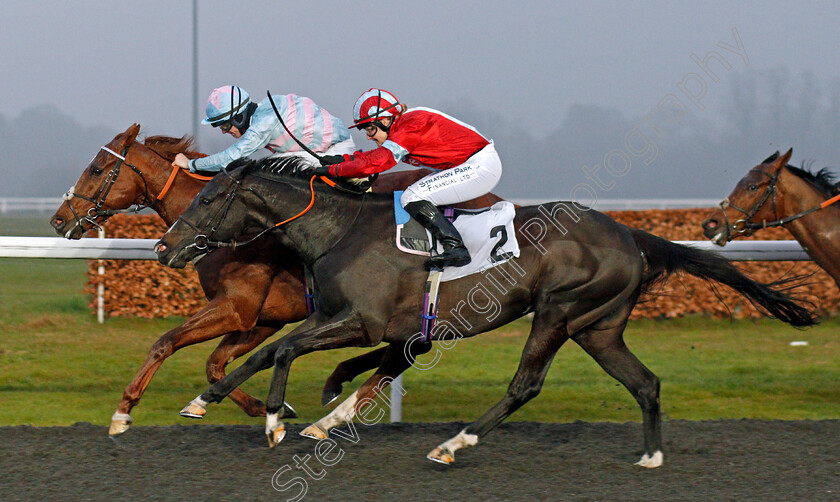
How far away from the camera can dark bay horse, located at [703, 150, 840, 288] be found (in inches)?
195

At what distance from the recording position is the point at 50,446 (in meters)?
3.78

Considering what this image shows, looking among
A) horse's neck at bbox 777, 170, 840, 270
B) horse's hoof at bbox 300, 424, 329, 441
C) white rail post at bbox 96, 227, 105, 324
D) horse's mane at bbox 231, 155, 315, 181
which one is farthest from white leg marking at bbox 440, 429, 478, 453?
white rail post at bbox 96, 227, 105, 324

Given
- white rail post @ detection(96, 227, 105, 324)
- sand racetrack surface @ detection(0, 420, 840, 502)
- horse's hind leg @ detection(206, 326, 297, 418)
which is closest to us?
sand racetrack surface @ detection(0, 420, 840, 502)

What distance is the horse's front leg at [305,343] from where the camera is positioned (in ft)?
11.5

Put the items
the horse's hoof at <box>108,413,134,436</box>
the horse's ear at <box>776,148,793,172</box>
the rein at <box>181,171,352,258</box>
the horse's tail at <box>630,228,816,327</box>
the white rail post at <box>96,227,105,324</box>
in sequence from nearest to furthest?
the rein at <box>181,171,352,258</box> → the horse's hoof at <box>108,413,134,436</box> → the horse's tail at <box>630,228,816,327</box> → the horse's ear at <box>776,148,793,172</box> → the white rail post at <box>96,227,105,324</box>

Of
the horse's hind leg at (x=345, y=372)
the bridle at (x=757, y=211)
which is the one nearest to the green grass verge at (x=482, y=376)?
the horse's hind leg at (x=345, y=372)

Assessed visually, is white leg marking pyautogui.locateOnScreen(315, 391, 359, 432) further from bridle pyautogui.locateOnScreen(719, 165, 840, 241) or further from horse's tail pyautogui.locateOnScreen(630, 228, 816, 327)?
bridle pyautogui.locateOnScreen(719, 165, 840, 241)

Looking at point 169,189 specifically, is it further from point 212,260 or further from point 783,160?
point 783,160

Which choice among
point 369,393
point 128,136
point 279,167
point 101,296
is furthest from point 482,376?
point 101,296

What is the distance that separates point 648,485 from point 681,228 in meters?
5.84

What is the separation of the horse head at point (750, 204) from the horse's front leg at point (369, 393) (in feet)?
6.89

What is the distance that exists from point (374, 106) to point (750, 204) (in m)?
2.61

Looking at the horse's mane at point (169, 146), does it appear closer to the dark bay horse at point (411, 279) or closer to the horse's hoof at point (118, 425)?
the dark bay horse at point (411, 279)

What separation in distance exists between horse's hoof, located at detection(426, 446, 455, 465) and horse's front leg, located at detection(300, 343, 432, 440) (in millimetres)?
583
